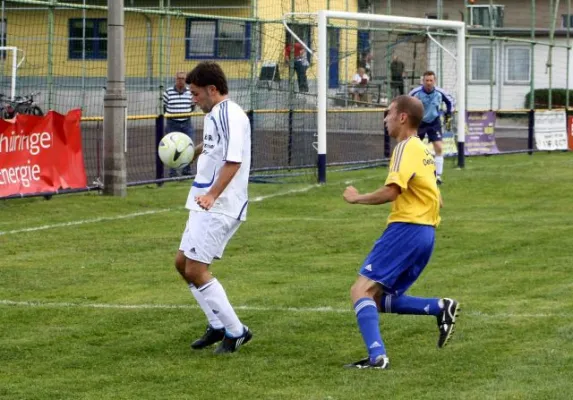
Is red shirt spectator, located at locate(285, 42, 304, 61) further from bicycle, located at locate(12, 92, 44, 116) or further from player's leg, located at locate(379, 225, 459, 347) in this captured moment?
player's leg, located at locate(379, 225, 459, 347)

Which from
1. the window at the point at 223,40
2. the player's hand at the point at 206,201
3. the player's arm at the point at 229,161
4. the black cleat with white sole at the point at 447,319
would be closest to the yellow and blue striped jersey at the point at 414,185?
the black cleat with white sole at the point at 447,319

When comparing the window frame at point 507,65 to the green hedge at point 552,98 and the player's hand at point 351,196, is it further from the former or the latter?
the player's hand at point 351,196

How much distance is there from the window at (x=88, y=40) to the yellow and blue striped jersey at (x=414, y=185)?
14343 millimetres

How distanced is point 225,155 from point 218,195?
29 cm

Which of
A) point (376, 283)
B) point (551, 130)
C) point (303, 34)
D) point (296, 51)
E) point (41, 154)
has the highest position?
point (303, 34)

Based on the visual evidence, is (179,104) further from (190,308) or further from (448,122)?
(190,308)

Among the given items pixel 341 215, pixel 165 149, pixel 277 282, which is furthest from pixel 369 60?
pixel 165 149

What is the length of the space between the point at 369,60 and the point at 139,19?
686cm

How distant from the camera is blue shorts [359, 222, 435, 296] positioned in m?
7.82

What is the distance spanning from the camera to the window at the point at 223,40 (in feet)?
70.6

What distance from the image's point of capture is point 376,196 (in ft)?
25.1

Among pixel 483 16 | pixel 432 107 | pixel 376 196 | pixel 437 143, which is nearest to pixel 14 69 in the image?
pixel 432 107

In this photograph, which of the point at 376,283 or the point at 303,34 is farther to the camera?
the point at 303,34

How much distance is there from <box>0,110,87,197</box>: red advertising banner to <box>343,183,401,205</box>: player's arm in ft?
30.7
